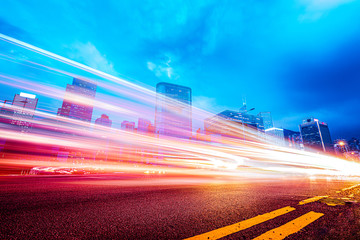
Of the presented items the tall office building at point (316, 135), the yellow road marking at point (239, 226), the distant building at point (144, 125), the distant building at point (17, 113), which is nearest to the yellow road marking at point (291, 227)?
the yellow road marking at point (239, 226)

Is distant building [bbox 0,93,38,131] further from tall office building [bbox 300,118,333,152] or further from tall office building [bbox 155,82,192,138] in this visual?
tall office building [bbox 300,118,333,152]

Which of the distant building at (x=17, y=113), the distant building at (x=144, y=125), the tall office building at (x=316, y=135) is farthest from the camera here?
the tall office building at (x=316, y=135)

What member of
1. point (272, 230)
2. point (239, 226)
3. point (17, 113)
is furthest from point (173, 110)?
point (272, 230)

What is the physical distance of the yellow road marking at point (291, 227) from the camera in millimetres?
1833

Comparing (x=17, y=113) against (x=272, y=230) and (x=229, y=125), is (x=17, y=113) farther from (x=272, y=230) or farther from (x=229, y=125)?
(x=229, y=125)

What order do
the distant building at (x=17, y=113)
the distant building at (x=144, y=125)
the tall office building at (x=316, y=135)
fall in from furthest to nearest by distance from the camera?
the tall office building at (x=316, y=135) → the distant building at (x=144, y=125) → the distant building at (x=17, y=113)

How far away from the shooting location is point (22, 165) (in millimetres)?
24875

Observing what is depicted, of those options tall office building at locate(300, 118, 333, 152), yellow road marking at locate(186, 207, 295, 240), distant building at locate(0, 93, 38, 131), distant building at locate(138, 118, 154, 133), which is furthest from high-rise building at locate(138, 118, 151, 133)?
tall office building at locate(300, 118, 333, 152)

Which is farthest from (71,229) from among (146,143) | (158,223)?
→ (146,143)

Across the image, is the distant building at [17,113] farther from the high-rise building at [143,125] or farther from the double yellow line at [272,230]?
the high-rise building at [143,125]

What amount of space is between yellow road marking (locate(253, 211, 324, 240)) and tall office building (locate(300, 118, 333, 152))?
205 metres

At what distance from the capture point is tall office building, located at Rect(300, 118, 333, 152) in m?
167

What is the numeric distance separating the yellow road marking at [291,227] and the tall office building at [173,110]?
375 feet

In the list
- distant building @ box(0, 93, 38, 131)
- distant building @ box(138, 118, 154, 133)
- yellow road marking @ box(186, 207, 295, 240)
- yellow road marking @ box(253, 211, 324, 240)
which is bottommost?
yellow road marking @ box(186, 207, 295, 240)
